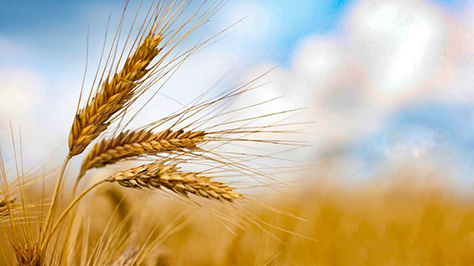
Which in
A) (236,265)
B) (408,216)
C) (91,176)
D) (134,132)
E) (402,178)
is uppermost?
(402,178)

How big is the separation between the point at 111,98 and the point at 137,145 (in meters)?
0.11

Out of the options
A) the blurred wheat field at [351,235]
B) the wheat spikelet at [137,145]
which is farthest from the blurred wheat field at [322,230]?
the wheat spikelet at [137,145]

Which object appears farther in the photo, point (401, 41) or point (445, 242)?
point (401, 41)

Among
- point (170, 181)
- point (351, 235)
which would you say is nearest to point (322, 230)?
point (351, 235)

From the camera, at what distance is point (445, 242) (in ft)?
3.78

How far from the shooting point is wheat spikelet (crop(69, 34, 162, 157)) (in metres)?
0.76

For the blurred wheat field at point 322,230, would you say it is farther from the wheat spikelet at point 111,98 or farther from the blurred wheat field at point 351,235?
the wheat spikelet at point 111,98

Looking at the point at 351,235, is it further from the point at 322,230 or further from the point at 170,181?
the point at 170,181

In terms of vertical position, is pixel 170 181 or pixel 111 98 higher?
pixel 111 98

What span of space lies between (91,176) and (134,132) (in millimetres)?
718

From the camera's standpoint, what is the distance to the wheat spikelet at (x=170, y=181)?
0.68 metres

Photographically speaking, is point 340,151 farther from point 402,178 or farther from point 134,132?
point 134,132

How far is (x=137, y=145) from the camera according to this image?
0.76m

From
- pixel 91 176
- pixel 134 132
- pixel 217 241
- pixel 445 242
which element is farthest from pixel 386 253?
pixel 91 176
